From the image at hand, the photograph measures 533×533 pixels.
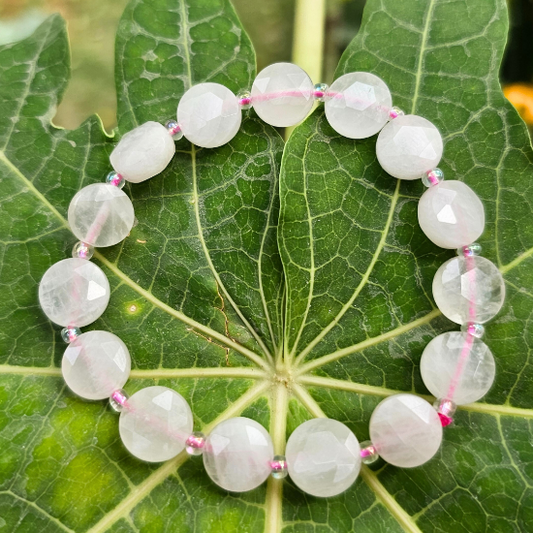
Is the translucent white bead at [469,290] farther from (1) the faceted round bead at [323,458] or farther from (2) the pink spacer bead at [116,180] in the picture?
(2) the pink spacer bead at [116,180]

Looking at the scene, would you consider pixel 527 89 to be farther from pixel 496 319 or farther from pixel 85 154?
pixel 85 154

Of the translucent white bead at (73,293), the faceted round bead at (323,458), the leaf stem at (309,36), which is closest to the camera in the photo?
the faceted round bead at (323,458)

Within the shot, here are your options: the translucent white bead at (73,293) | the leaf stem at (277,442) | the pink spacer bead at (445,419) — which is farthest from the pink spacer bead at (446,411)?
the translucent white bead at (73,293)

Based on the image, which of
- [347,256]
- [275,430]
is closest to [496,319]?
[347,256]

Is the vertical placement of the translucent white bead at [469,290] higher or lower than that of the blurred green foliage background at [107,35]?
lower

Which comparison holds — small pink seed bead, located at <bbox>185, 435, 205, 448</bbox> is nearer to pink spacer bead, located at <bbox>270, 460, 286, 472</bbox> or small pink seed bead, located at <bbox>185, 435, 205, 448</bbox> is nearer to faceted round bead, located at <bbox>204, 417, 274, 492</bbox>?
faceted round bead, located at <bbox>204, 417, 274, 492</bbox>

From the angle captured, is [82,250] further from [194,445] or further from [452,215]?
[452,215]
